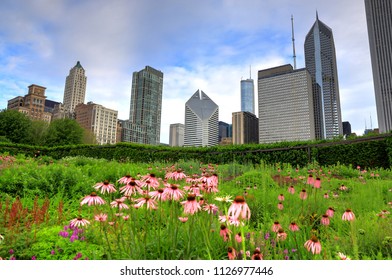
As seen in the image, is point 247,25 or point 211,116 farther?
point 211,116

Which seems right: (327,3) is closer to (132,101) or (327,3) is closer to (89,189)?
(89,189)

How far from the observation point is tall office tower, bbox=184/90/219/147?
155 m

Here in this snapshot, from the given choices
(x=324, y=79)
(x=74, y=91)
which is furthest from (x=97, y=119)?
(x=324, y=79)

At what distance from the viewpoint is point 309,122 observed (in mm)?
131500

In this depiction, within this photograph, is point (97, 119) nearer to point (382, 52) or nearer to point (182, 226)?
point (382, 52)

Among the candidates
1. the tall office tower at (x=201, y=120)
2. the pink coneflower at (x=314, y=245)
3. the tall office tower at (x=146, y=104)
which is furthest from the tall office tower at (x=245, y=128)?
the pink coneflower at (x=314, y=245)

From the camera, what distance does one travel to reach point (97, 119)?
423 ft

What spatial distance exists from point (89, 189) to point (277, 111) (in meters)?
141

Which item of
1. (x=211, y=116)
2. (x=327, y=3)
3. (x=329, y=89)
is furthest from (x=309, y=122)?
(x=327, y=3)

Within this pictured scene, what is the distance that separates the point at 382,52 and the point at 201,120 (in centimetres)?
10718

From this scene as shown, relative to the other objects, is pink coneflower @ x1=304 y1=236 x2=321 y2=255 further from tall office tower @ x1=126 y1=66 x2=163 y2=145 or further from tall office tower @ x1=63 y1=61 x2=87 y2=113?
tall office tower @ x1=126 y1=66 x2=163 y2=145

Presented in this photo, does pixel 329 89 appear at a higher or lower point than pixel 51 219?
higher

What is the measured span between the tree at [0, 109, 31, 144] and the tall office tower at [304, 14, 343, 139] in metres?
135

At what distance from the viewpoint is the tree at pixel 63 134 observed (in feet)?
101
